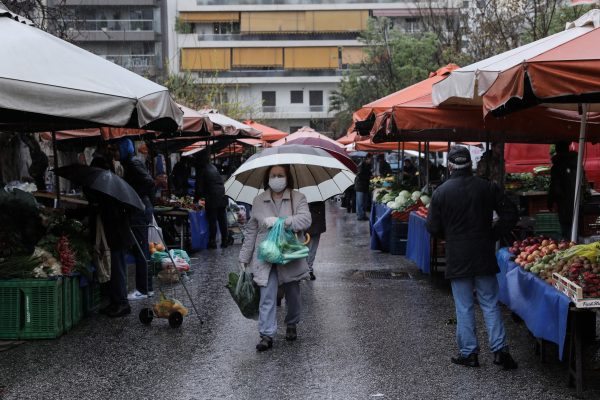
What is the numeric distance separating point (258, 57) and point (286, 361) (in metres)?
62.4

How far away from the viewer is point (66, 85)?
22.7ft

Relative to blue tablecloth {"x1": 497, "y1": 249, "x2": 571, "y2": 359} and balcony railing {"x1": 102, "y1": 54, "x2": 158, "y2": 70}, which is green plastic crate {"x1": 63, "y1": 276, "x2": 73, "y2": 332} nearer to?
blue tablecloth {"x1": 497, "y1": 249, "x2": 571, "y2": 359}

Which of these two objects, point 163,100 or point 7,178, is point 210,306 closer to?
point 163,100

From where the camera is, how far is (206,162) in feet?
52.7

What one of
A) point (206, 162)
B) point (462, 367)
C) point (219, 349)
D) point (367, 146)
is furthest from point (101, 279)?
point (367, 146)

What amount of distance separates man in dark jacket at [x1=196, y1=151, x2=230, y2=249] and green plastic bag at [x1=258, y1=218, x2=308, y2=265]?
8126 millimetres

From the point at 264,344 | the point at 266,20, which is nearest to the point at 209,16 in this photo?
the point at 266,20

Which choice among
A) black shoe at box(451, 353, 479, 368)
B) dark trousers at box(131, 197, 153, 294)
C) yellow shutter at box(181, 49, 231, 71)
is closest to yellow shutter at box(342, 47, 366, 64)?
yellow shutter at box(181, 49, 231, 71)

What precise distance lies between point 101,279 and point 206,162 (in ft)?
23.8

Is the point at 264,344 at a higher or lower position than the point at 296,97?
lower

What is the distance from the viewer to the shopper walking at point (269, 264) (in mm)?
7484

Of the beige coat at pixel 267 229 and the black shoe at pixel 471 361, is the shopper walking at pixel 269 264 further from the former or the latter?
the black shoe at pixel 471 361

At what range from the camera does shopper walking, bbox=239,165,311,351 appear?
7484mm

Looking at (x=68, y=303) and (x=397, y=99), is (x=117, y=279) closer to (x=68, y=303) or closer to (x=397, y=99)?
(x=68, y=303)
